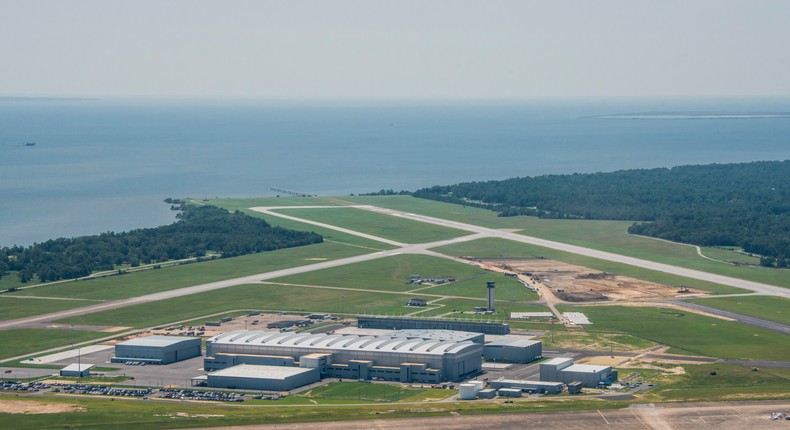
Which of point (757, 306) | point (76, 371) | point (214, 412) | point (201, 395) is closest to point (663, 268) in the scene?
point (757, 306)

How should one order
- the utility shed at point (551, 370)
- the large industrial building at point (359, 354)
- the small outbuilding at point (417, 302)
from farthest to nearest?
the small outbuilding at point (417, 302) < the large industrial building at point (359, 354) < the utility shed at point (551, 370)

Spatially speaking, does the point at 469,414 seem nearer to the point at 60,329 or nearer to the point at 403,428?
the point at 403,428

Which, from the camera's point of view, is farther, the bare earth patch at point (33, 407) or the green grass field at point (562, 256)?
the green grass field at point (562, 256)

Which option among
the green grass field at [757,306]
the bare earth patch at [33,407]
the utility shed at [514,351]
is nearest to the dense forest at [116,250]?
the bare earth patch at [33,407]

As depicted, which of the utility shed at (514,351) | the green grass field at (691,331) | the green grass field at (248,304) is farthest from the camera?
the green grass field at (248,304)

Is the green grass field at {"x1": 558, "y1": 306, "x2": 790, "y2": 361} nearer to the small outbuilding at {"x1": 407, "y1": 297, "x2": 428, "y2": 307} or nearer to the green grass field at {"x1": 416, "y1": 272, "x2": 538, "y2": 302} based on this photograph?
the green grass field at {"x1": 416, "y1": 272, "x2": 538, "y2": 302}

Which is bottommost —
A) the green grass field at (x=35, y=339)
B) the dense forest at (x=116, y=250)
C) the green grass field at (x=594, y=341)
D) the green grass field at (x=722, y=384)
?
the green grass field at (x=722, y=384)

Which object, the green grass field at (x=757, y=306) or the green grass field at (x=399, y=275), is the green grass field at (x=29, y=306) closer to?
the green grass field at (x=399, y=275)

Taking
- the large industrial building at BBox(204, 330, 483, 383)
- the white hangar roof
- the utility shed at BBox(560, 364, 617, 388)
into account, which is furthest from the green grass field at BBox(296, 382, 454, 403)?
the utility shed at BBox(560, 364, 617, 388)
